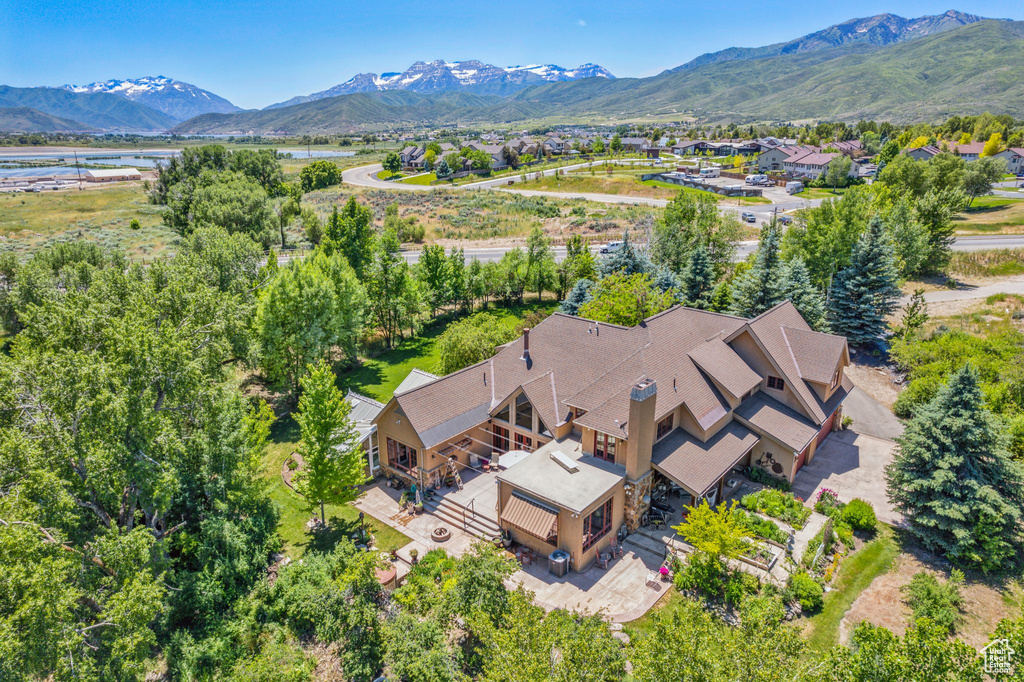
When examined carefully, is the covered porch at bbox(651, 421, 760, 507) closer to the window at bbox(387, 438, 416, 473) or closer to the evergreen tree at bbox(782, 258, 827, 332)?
the window at bbox(387, 438, 416, 473)

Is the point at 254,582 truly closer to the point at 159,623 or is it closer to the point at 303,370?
the point at 159,623

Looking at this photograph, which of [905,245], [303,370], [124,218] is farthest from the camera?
[124,218]

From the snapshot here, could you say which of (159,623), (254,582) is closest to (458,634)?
(254,582)

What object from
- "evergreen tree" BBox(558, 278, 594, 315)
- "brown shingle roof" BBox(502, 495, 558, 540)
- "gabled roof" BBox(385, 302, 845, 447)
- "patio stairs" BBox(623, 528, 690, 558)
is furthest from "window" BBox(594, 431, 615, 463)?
"evergreen tree" BBox(558, 278, 594, 315)

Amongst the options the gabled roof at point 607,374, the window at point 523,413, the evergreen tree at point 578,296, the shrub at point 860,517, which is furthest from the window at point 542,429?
the evergreen tree at point 578,296

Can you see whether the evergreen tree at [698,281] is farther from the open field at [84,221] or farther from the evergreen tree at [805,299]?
the open field at [84,221]

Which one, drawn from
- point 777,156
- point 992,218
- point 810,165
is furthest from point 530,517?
point 777,156
